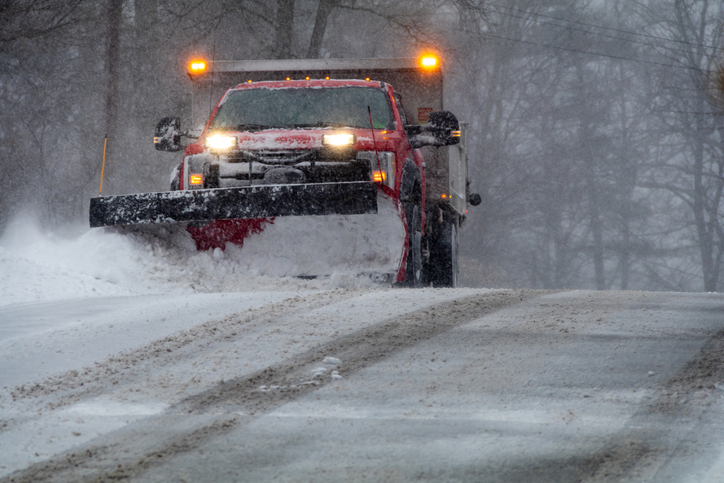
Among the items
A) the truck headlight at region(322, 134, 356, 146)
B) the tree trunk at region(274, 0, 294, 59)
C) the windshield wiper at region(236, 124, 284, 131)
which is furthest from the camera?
the tree trunk at region(274, 0, 294, 59)

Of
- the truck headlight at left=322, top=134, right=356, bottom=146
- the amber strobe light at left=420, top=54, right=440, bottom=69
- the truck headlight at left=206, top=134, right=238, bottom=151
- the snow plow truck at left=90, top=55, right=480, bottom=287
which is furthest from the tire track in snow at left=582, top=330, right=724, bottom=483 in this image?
the amber strobe light at left=420, top=54, right=440, bottom=69

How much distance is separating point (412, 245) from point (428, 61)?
3125 mm

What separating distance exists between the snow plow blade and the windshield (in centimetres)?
118

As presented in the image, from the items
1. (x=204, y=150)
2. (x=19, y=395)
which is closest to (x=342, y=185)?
(x=204, y=150)

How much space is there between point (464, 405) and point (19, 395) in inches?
74.7

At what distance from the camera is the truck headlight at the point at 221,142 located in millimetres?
6762

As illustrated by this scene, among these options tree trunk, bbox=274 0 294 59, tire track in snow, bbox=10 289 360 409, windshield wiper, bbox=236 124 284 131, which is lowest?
tire track in snow, bbox=10 289 360 409

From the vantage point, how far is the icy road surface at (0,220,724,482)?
2.46m

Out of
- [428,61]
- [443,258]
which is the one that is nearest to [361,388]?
[428,61]

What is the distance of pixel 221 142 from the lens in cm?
680

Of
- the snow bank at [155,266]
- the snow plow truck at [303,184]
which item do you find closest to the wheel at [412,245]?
the snow plow truck at [303,184]

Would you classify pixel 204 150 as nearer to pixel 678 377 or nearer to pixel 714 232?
pixel 678 377

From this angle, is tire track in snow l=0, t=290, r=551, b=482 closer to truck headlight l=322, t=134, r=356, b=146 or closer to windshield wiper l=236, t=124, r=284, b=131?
truck headlight l=322, t=134, r=356, b=146

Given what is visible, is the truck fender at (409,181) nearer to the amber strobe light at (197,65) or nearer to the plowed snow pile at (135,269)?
the plowed snow pile at (135,269)
